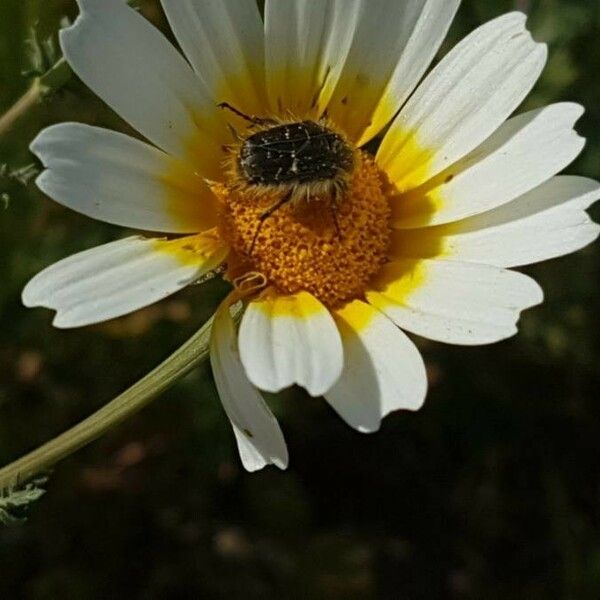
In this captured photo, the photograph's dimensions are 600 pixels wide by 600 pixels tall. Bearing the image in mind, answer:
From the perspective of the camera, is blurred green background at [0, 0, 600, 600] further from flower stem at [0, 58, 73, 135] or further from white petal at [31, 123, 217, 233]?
white petal at [31, 123, 217, 233]

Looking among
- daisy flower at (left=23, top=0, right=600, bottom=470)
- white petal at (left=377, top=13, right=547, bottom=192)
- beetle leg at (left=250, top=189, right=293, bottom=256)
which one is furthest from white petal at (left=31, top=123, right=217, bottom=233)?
white petal at (left=377, top=13, right=547, bottom=192)

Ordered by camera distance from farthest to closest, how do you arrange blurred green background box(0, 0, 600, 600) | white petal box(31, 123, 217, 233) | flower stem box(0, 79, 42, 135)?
1. blurred green background box(0, 0, 600, 600)
2. flower stem box(0, 79, 42, 135)
3. white petal box(31, 123, 217, 233)

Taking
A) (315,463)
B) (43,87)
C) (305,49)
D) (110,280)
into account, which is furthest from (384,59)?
(315,463)

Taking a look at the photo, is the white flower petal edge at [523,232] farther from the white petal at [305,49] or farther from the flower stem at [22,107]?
the flower stem at [22,107]

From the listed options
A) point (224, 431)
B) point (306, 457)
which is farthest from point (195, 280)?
point (306, 457)

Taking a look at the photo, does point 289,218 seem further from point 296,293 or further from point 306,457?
point 306,457

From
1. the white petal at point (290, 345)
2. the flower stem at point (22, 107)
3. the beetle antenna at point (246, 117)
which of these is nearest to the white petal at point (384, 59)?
the beetle antenna at point (246, 117)

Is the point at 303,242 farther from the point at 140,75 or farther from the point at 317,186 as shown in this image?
the point at 140,75
